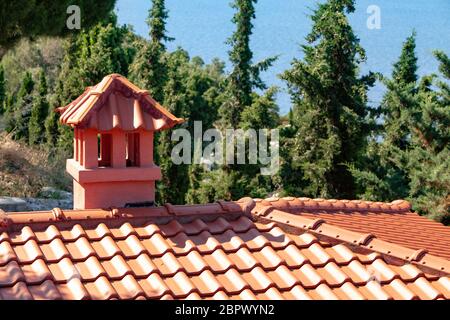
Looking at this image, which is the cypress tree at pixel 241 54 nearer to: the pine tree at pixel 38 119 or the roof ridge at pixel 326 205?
the pine tree at pixel 38 119

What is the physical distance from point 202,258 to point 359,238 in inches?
47.5

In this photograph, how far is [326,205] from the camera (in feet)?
21.2

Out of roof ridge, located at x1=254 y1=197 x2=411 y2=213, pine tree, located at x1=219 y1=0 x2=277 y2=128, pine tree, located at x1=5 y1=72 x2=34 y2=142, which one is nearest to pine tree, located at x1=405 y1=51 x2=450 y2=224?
roof ridge, located at x1=254 y1=197 x2=411 y2=213

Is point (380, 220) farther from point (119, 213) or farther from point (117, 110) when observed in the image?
point (117, 110)

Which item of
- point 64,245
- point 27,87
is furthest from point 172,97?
point 64,245

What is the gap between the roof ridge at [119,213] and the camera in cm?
505

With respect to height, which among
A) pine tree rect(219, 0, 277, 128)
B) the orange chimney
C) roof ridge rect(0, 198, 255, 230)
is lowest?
roof ridge rect(0, 198, 255, 230)

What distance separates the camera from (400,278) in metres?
4.70

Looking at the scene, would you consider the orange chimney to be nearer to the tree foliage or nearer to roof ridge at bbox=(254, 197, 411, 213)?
roof ridge at bbox=(254, 197, 411, 213)

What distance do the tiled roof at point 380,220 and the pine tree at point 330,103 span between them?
230 inches

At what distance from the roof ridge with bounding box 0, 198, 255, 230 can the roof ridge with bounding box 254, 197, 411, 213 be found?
0.38 m

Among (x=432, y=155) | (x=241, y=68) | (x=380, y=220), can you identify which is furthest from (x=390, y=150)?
(x=380, y=220)

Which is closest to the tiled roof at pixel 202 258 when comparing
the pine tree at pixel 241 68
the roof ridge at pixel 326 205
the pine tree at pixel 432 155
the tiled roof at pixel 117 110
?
the roof ridge at pixel 326 205

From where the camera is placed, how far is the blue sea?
13969 millimetres
